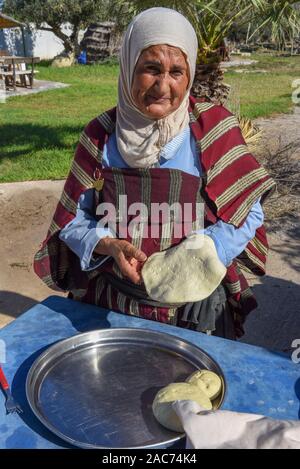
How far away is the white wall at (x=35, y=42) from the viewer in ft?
66.0

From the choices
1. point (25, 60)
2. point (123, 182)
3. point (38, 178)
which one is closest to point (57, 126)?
point (38, 178)

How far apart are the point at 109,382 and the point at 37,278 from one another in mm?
2544

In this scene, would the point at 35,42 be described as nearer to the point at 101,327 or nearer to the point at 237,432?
the point at 101,327

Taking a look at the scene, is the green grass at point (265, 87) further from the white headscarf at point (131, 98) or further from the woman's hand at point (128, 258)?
the woman's hand at point (128, 258)

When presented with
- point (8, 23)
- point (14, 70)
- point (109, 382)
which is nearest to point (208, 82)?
point (109, 382)

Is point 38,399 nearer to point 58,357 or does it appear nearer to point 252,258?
point 58,357

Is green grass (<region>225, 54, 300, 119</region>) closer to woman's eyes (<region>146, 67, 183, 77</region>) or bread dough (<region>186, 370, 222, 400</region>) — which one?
woman's eyes (<region>146, 67, 183, 77</region>)

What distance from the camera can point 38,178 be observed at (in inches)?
231

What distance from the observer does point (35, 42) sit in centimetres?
2108

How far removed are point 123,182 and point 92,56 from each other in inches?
759

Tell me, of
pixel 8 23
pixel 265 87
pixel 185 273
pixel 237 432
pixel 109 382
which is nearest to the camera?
pixel 237 432

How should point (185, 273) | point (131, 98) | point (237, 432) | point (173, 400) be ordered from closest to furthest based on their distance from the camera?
point (237, 432) < point (173, 400) < point (185, 273) < point (131, 98)
